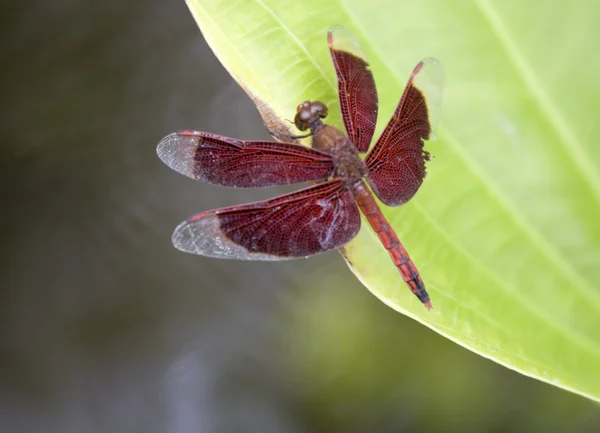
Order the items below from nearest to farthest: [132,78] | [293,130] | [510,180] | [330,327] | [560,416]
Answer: [510,180]
[293,130]
[560,416]
[330,327]
[132,78]

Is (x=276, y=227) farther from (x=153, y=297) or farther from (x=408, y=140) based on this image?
(x=153, y=297)

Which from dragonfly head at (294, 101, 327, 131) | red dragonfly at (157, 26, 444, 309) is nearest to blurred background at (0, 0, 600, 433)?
red dragonfly at (157, 26, 444, 309)

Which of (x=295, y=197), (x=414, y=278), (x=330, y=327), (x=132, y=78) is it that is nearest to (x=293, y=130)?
(x=295, y=197)

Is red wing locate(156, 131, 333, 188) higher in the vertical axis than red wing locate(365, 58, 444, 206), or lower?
higher

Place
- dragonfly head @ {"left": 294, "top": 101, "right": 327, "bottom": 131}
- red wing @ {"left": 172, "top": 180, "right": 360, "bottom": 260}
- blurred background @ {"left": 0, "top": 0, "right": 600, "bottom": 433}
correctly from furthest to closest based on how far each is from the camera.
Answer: blurred background @ {"left": 0, "top": 0, "right": 600, "bottom": 433}, red wing @ {"left": 172, "top": 180, "right": 360, "bottom": 260}, dragonfly head @ {"left": 294, "top": 101, "right": 327, "bottom": 131}

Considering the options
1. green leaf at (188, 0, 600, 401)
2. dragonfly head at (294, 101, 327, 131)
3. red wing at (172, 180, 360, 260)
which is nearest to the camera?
green leaf at (188, 0, 600, 401)

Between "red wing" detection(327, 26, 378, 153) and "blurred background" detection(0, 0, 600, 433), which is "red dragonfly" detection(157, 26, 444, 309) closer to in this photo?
"red wing" detection(327, 26, 378, 153)

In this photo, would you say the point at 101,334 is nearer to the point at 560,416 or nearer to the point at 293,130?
the point at 293,130
